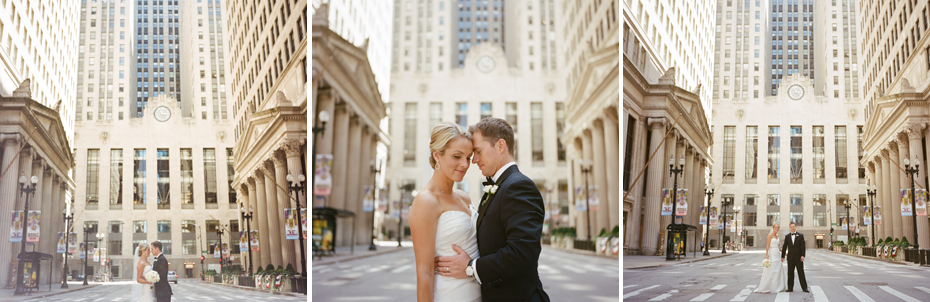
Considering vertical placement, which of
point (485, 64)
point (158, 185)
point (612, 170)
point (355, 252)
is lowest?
point (355, 252)

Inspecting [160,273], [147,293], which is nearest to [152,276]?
[160,273]

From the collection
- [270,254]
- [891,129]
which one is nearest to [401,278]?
[270,254]

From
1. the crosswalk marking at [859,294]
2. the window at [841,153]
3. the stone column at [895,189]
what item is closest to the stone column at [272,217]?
the crosswalk marking at [859,294]

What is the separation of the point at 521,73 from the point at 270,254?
13.8ft

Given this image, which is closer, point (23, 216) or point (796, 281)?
point (796, 281)

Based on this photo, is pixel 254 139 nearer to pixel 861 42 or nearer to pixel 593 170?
pixel 593 170

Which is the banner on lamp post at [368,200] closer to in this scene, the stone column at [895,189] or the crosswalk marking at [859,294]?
the crosswalk marking at [859,294]

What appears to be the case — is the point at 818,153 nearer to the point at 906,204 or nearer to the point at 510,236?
the point at 906,204

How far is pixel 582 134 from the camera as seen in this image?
816 centimetres

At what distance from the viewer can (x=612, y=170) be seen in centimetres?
864

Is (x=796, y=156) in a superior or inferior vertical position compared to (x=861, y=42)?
inferior

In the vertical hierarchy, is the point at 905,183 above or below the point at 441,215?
above

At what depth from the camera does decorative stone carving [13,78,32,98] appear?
778 centimetres

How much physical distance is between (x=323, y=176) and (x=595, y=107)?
3.90 meters
